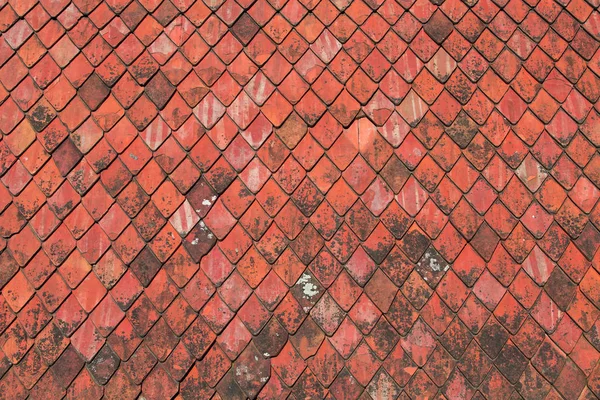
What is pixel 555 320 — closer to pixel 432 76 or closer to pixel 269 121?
pixel 432 76

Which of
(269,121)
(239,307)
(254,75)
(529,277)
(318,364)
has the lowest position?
(318,364)

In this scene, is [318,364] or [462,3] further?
[462,3]

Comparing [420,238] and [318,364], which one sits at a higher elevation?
[420,238]

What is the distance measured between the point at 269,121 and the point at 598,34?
2.34 m

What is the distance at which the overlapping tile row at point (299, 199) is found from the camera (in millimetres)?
3875

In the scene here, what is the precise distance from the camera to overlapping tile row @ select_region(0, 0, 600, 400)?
388cm

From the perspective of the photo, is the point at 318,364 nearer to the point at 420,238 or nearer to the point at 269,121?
the point at 420,238

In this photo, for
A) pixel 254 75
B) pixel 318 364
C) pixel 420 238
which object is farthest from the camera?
pixel 254 75

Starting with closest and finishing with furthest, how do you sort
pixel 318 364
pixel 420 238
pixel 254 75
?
pixel 318 364, pixel 420 238, pixel 254 75

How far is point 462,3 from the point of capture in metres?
4.73

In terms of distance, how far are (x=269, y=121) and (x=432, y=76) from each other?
3.69ft

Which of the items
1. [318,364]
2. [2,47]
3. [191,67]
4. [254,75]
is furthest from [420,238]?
[2,47]

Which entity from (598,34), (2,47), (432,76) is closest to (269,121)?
(432,76)

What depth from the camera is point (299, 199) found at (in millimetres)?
4176
